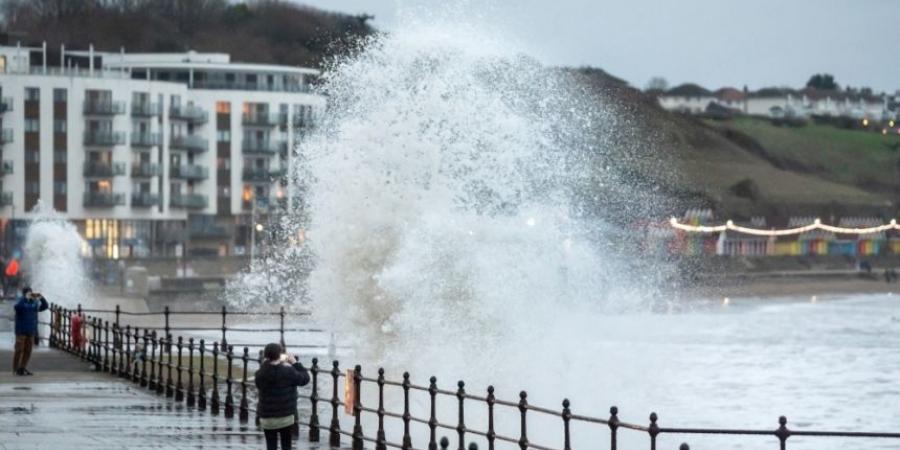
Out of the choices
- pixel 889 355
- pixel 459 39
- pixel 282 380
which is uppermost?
pixel 459 39

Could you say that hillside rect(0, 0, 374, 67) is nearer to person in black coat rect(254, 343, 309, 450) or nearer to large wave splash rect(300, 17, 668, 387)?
large wave splash rect(300, 17, 668, 387)

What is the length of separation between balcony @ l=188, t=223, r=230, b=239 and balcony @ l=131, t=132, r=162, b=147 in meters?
6.19

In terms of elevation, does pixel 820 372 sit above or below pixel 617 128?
below

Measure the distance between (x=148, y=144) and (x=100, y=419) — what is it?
97.3m

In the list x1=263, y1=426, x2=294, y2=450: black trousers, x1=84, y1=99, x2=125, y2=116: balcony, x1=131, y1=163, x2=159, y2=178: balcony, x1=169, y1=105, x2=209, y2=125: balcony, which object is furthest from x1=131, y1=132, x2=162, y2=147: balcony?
x1=263, y1=426, x2=294, y2=450: black trousers

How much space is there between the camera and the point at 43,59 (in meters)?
125

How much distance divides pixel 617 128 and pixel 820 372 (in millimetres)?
49797

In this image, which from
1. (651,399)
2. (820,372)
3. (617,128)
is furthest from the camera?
(617,128)

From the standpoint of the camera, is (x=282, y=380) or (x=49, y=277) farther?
(x=49, y=277)

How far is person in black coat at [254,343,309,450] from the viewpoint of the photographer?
66.9 feet

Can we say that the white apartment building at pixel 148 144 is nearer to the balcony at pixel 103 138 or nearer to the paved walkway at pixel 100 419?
the balcony at pixel 103 138

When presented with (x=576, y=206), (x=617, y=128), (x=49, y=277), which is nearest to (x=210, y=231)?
(x=617, y=128)

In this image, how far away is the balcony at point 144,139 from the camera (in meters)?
122

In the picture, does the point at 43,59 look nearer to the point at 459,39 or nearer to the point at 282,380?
the point at 459,39
